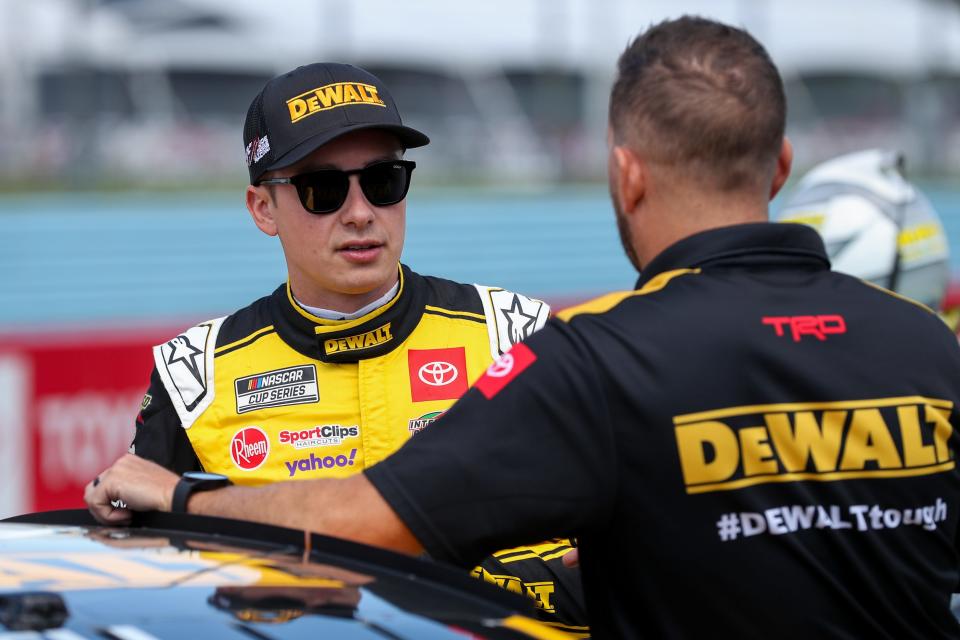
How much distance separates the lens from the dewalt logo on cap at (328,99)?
273 cm

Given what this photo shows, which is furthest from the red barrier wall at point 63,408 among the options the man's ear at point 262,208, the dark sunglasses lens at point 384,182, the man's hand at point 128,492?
the man's hand at point 128,492

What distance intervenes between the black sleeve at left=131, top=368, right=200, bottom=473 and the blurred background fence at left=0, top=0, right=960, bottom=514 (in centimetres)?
860

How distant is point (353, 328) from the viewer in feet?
9.19

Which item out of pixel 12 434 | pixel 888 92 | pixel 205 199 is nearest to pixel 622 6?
pixel 888 92

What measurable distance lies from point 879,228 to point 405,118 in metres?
11.2

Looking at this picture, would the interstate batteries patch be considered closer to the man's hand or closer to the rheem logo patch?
the rheem logo patch

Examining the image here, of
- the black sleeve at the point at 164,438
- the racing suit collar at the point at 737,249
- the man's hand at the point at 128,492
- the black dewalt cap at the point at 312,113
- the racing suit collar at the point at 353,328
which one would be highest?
the black dewalt cap at the point at 312,113

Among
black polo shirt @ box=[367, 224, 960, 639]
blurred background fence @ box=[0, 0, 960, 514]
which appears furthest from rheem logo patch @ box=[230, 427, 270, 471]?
blurred background fence @ box=[0, 0, 960, 514]

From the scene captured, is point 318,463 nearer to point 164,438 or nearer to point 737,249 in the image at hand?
point 164,438

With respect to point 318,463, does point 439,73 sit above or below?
above

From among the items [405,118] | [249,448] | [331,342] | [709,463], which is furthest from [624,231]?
[405,118]

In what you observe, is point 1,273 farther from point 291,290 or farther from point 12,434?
point 291,290

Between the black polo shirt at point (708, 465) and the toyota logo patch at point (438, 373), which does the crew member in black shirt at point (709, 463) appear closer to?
the black polo shirt at point (708, 465)

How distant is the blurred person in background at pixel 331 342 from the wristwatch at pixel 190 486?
64 cm
